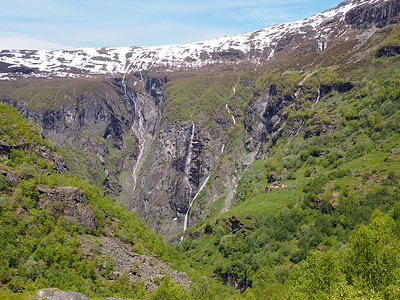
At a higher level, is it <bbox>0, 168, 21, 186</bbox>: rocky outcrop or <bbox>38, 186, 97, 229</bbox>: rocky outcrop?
<bbox>0, 168, 21, 186</bbox>: rocky outcrop

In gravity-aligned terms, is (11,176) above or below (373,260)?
above

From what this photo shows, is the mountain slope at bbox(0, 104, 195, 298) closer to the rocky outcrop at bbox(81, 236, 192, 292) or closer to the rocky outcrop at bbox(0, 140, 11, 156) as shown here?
the rocky outcrop at bbox(81, 236, 192, 292)

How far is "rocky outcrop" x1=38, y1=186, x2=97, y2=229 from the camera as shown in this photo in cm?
6181

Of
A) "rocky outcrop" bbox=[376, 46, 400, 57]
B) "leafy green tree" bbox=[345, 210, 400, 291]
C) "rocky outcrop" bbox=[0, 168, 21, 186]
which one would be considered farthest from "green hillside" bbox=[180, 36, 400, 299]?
"rocky outcrop" bbox=[0, 168, 21, 186]

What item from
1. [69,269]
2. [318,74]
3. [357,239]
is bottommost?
[69,269]

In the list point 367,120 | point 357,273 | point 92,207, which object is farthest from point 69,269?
point 367,120

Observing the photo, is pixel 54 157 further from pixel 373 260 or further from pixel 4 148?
pixel 373 260

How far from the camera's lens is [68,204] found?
64.8 m

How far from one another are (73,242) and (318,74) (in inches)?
6422

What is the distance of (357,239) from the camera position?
42.7m

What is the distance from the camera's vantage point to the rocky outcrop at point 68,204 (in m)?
61.8

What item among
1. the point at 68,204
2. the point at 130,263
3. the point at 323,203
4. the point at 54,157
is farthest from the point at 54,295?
the point at 323,203

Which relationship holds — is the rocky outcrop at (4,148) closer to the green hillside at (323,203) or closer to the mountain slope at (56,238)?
the mountain slope at (56,238)

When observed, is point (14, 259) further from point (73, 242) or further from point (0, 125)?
point (0, 125)
